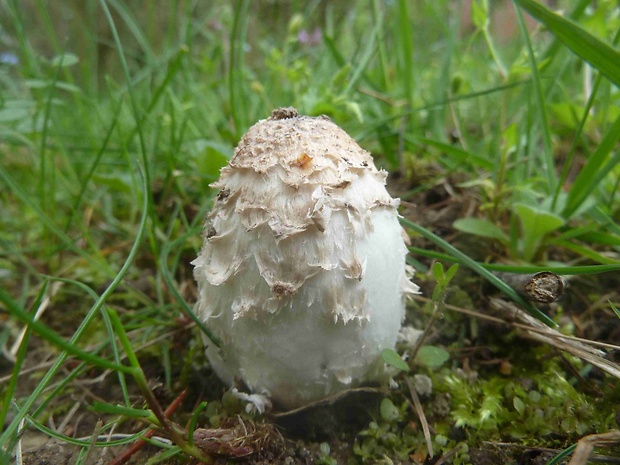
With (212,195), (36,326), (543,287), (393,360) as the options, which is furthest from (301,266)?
(212,195)

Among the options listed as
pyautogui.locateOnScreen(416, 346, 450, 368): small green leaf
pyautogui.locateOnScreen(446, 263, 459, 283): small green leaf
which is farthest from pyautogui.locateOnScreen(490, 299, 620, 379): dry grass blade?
pyautogui.locateOnScreen(446, 263, 459, 283): small green leaf

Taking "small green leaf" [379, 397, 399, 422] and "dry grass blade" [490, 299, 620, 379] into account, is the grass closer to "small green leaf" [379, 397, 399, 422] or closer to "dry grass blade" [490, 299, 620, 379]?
"small green leaf" [379, 397, 399, 422]

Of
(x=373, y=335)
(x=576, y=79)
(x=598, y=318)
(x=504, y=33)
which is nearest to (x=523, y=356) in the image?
(x=598, y=318)

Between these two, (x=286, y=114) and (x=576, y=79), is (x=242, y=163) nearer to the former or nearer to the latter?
(x=286, y=114)

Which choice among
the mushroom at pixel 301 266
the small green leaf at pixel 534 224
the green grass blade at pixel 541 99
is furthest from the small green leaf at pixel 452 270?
the green grass blade at pixel 541 99

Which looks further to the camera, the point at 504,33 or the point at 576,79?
the point at 504,33
